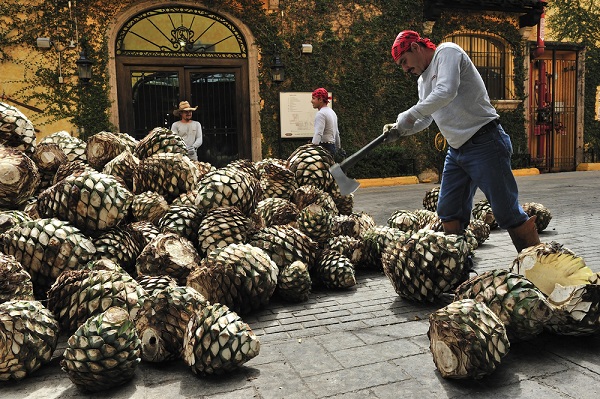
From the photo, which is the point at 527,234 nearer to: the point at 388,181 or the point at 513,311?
the point at 513,311

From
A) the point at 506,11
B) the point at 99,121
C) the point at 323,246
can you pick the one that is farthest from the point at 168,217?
the point at 506,11

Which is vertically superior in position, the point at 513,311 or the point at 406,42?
the point at 406,42

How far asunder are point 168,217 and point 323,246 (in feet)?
4.25

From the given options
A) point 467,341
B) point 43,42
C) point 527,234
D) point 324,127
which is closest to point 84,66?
point 43,42

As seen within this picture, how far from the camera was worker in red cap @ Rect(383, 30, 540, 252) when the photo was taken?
3.73 m

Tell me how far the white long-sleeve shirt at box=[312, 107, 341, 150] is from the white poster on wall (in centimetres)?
545

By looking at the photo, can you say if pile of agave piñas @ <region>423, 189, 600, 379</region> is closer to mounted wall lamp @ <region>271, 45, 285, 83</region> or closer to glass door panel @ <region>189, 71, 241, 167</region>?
mounted wall lamp @ <region>271, 45, 285, 83</region>

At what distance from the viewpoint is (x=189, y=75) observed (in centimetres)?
1427

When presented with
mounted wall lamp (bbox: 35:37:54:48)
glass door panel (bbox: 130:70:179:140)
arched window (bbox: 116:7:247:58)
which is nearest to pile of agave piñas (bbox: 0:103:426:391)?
mounted wall lamp (bbox: 35:37:54:48)

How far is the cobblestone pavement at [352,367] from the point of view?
2350mm

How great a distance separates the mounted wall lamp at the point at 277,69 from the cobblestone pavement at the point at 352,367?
11.7m

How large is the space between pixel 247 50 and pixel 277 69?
103cm

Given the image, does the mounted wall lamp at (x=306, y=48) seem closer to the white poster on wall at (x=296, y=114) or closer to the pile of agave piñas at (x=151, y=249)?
the white poster on wall at (x=296, y=114)

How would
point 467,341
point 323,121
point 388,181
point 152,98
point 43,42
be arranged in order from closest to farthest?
point 467,341
point 323,121
point 43,42
point 152,98
point 388,181
